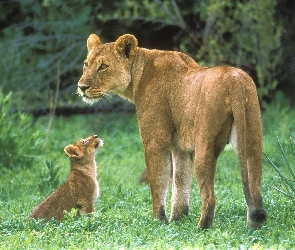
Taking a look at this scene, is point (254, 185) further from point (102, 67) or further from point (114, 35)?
point (114, 35)

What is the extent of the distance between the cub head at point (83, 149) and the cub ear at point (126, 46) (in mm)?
1378

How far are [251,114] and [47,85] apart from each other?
8925 mm

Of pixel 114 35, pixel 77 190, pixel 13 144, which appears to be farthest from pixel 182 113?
pixel 114 35

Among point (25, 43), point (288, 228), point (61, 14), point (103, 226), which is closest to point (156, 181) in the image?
point (103, 226)

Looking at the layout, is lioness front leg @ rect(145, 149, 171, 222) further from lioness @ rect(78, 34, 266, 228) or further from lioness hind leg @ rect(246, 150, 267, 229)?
lioness hind leg @ rect(246, 150, 267, 229)

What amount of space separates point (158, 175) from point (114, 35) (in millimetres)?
9180

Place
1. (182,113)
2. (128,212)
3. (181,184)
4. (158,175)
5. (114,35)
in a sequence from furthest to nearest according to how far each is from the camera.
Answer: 1. (114,35)
2. (128,212)
3. (181,184)
4. (158,175)
5. (182,113)

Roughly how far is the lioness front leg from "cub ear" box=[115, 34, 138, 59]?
96cm

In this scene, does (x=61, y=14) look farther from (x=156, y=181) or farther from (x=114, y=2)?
(x=156, y=181)

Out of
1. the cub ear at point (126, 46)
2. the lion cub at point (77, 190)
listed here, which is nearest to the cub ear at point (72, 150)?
the lion cub at point (77, 190)

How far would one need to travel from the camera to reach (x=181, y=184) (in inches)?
316

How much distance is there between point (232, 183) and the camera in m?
10.3

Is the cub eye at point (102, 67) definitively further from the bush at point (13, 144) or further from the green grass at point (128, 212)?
the bush at point (13, 144)

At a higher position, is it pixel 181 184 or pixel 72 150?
pixel 72 150
